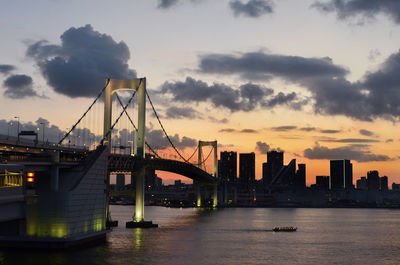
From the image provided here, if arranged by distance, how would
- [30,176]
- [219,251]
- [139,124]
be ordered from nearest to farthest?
[30,176] < [219,251] < [139,124]

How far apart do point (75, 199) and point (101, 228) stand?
8.71m

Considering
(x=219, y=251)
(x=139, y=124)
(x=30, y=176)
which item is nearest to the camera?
(x=30, y=176)

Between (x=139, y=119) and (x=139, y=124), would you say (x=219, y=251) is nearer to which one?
(x=139, y=124)

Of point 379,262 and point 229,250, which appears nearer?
point 379,262

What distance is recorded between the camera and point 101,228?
56.8 metres

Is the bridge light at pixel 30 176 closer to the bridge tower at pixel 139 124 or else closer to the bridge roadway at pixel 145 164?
the bridge roadway at pixel 145 164

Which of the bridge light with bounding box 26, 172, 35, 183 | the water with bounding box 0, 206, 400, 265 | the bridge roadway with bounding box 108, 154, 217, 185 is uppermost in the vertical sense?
the bridge roadway with bounding box 108, 154, 217, 185

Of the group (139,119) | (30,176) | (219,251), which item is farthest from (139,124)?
(30,176)

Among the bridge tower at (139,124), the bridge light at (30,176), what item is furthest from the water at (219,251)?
the bridge light at (30,176)

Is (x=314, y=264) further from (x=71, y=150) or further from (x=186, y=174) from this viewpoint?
(x=186, y=174)

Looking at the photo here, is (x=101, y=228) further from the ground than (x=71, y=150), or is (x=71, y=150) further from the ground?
(x=71, y=150)

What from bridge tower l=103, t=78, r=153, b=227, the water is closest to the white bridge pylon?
bridge tower l=103, t=78, r=153, b=227

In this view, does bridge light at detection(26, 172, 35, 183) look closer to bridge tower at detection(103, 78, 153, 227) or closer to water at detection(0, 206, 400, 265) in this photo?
water at detection(0, 206, 400, 265)

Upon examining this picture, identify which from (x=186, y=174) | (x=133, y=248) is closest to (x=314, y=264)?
(x=133, y=248)
